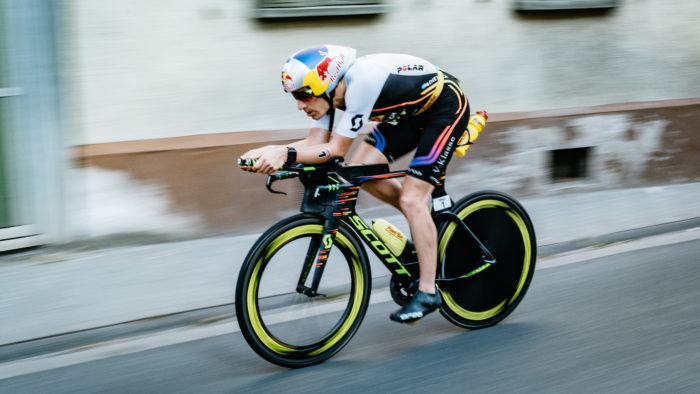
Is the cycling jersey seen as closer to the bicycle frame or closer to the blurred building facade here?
the bicycle frame

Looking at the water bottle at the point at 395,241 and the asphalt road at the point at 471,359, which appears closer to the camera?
the asphalt road at the point at 471,359

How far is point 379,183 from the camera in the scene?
13.4 feet

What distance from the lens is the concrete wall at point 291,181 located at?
5.98 m

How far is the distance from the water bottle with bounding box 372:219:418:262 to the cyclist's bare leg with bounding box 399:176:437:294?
3.5 inches

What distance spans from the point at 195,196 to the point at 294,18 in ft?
5.66

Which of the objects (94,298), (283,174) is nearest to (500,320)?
(283,174)

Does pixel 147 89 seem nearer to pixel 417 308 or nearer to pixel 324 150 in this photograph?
pixel 324 150

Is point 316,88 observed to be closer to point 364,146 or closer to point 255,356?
point 364,146

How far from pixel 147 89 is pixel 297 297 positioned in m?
2.94

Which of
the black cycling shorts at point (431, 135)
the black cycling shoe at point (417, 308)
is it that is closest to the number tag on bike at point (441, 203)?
the black cycling shorts at point (431, 135)

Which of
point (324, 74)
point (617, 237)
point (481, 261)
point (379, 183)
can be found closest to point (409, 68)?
Result: point (324, 74)

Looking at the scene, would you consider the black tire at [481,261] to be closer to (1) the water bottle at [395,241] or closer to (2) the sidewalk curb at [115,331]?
(1) the water bottle at [395,241]

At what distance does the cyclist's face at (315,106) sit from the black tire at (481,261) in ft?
3.15

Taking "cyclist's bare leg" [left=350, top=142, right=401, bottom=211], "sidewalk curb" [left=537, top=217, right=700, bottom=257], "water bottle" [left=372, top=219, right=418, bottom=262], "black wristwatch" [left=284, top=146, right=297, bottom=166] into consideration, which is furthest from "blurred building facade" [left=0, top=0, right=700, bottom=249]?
"black wristwatch" [left=284, top=146, right=297, bottom=166]
